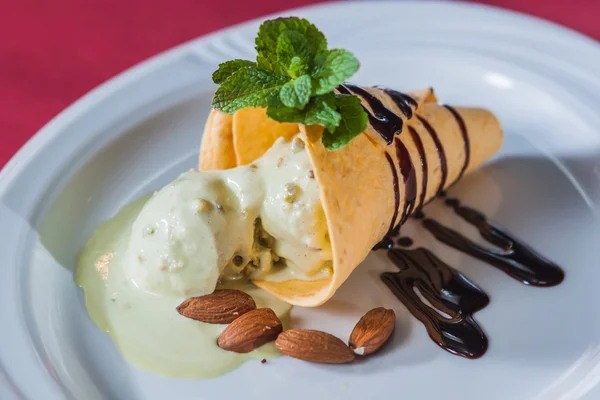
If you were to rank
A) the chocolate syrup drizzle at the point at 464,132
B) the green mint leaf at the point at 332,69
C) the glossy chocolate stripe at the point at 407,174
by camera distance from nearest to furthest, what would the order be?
the green mint leaf at the point at 332,69 → the glossy chocolate stripe at the point at 407,174 → the chocolate syrup drizzle at the point at 464,132

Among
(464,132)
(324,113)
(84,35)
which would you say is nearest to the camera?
(324,113)

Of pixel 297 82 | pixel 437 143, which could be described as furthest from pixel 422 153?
pixel 297 82

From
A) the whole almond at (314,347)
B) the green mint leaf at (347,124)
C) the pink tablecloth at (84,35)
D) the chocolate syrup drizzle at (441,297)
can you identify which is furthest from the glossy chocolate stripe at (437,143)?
the pink tablecloth at (84,35)

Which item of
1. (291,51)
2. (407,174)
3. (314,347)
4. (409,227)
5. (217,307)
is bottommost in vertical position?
(314,347)

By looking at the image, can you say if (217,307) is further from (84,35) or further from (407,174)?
(84,35)

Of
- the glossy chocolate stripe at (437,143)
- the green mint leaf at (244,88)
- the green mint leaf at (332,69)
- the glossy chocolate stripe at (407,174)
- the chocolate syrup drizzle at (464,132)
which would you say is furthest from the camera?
the chocolate syrup drizzle at (464,132)

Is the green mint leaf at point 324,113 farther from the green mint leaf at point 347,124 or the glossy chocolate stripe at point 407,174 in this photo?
the glossy chocolate stripe at point 407,174
